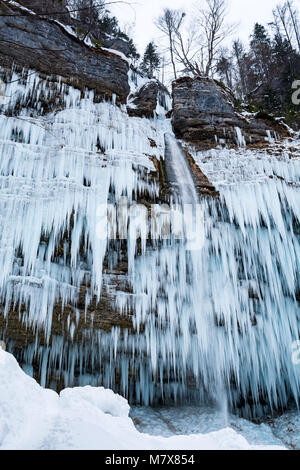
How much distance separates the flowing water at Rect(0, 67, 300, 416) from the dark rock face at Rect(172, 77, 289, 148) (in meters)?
2.13

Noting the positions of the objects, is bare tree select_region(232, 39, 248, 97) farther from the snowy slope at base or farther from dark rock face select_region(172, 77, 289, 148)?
the snowy slope at base

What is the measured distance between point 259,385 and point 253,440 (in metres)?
1.55

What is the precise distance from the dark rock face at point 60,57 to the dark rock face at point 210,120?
1.94m

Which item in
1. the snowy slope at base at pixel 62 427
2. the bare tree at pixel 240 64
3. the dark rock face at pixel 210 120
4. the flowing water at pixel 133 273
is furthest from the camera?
the bare tree at pixel 240 64

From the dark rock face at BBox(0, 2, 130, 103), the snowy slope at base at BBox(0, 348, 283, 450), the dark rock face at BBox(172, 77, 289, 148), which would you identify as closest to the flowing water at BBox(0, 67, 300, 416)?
the dark rock face at BBox(0, 2, 130, 103)

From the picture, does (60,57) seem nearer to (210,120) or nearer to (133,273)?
(210,120)

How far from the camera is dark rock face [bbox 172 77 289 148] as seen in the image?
8766 millimetres

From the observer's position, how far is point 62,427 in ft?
6.50

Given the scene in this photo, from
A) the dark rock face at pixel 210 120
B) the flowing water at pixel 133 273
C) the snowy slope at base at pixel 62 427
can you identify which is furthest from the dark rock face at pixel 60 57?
the snowy slope at base at pixel 62 427

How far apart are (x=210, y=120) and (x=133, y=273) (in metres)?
5.84

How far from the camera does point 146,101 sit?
927 cm

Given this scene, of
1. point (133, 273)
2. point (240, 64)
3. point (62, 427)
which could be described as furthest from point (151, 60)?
point (62, 427)

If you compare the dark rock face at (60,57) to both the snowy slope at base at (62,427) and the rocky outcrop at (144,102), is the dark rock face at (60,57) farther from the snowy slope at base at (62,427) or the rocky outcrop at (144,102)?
the snowy slope at base at (62,427)

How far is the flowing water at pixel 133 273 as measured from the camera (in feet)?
17.6
